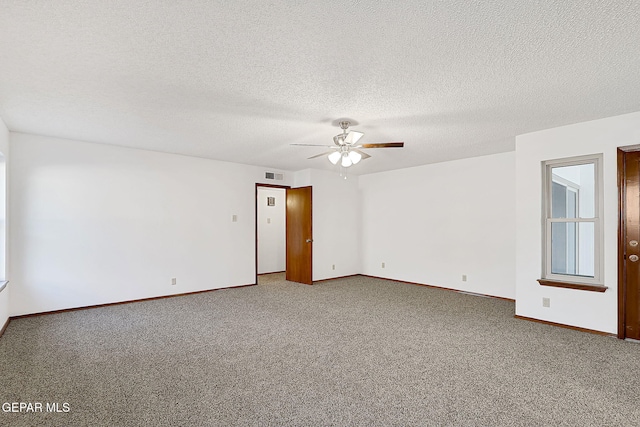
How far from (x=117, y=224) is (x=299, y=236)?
3.30 m

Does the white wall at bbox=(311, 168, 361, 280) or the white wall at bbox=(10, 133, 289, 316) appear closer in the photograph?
the white wall at bbox=(10, 133, 289, 316)

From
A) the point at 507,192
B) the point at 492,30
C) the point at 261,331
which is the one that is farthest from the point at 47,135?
the point at 507,192

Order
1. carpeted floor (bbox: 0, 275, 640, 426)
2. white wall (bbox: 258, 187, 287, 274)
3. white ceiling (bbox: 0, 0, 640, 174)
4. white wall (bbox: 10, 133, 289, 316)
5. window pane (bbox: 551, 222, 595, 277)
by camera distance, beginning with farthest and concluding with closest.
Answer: white wall (bbox: 258, 187, 287, 274), white wall (bbox: 10, 133, 289, 316), window pane (bbox: 551, 222, 595, 277), carpeted floor (bbox: 0, 275, 640, 426), white ceiling (bbox: 0, 0, 640, 174)

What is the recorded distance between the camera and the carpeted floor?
209cm

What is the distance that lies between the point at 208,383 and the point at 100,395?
29.1 inches

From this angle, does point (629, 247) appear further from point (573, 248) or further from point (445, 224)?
point (445, 224)

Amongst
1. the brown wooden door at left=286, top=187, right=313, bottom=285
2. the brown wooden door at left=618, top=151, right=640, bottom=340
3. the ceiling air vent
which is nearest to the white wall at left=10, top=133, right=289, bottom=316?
the ceiling air vent

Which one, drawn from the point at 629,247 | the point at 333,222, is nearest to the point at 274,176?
the point at 333,222

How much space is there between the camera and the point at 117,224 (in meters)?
4.89

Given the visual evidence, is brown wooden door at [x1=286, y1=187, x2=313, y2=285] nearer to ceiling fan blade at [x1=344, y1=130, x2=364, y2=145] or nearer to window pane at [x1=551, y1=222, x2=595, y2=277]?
ceiling fan blade at [x1=344, y1=130, x2=364, y2=145]

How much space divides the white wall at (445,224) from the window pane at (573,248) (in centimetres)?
118

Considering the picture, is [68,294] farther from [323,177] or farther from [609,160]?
[609,160]

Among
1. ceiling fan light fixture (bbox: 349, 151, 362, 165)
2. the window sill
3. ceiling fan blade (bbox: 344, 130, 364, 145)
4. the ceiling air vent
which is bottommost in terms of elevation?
the window sill

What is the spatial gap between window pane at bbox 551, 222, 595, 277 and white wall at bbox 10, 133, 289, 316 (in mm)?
5045
